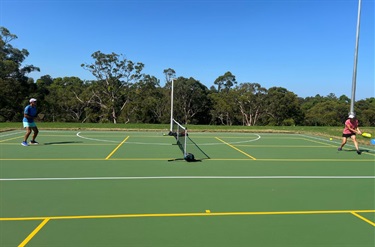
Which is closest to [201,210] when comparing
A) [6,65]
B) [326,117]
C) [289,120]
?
[6,65]

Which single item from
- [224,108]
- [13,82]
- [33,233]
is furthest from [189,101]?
[33,233]

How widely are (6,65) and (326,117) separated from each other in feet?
167

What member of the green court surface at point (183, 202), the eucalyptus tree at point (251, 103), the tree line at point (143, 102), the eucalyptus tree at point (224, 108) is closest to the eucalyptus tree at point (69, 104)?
the tree line at point (143, 102)

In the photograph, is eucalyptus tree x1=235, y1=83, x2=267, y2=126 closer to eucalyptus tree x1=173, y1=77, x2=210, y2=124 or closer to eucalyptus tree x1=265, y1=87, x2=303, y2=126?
eucalyptus tree x1=265, y1=87, x2=303, y2=126

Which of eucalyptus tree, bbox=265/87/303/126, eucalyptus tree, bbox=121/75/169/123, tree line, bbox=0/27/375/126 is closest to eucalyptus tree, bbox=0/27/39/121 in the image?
tree line, bbox=0/27/375/126

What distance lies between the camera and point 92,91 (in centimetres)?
4569

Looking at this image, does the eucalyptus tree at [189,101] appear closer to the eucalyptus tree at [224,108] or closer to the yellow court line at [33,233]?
the eucalyptus tree at [224,108]

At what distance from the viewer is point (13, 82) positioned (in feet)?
121

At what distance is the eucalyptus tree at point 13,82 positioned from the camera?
36.3 metres

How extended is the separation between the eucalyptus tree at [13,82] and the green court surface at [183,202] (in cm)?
3159

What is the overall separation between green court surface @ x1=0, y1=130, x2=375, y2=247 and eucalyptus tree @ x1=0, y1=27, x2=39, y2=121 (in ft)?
104

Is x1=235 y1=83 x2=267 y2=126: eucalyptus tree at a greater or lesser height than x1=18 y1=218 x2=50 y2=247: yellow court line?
greater

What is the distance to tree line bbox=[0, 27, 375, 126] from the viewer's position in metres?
38.3

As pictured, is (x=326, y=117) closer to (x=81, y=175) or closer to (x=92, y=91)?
(x=92, y=91)
